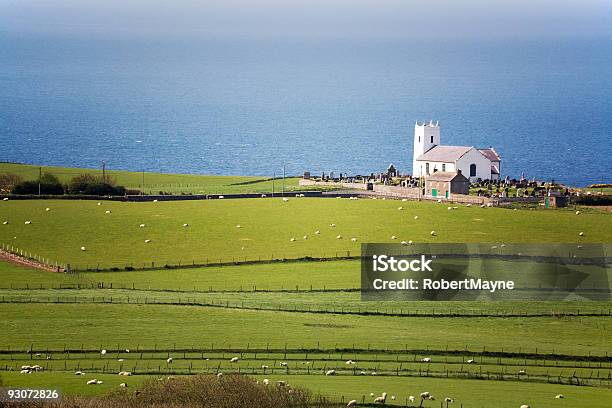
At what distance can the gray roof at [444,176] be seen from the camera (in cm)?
12281

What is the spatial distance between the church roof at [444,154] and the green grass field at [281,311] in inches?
602

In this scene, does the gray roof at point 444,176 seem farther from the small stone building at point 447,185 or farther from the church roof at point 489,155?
the church roof at point 489,155

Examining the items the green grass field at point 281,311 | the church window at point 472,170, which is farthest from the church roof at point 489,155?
the green grass field at point 281,311

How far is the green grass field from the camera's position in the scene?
66500 mm

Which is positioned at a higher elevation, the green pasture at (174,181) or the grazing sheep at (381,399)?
the green pasture at (174,181)

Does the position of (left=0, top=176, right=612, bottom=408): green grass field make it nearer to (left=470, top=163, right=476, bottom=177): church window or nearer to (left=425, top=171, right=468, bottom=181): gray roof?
(left=425, top=171, right=468, bottom=181): gray roof

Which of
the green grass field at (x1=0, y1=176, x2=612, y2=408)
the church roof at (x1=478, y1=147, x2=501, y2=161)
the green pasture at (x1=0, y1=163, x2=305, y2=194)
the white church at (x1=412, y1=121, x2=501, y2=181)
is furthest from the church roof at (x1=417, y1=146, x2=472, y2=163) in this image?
the green grass field at (x1=0, y1=176, x2=612, y2=408)

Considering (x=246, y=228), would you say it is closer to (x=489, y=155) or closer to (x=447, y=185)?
(x=447, y=185)

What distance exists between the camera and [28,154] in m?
196

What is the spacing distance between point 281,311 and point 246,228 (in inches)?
1136

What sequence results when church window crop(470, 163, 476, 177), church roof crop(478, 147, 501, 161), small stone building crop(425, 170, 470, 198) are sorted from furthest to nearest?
church roof crop(478, 147, 501, 161) → church window crop(470, 163, 476, 177) → small stone building crop(425, 170, 470, 198)

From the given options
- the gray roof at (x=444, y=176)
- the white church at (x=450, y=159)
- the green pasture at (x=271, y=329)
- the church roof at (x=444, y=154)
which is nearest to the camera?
the green pasture at (x=271, y=329)

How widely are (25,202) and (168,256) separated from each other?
784 inches

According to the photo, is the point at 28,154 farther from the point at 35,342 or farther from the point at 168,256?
the point at 35,342
